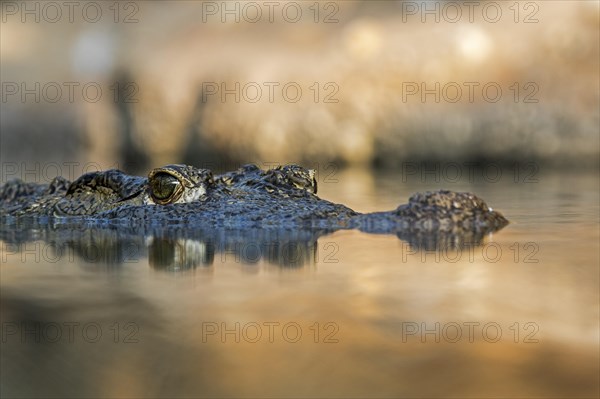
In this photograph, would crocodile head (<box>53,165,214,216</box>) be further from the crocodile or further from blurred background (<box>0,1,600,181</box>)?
blurred background (<box>0,1,600,181</box>)

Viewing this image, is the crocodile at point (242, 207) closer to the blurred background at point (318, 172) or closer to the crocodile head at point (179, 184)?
the crocodile head at point (179, 184)

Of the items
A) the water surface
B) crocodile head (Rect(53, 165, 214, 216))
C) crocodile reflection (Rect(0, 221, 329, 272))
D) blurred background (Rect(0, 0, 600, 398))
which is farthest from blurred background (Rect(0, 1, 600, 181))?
the water surface

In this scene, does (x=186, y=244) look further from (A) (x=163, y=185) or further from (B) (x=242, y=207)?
(A) (x=163, y=185)

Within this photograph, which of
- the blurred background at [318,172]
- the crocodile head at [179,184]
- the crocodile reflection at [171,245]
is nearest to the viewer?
the blurred background at [318,172]

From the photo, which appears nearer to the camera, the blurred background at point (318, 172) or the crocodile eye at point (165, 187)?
the blurred background at point (318, 172)

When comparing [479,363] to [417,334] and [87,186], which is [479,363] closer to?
[417,334]

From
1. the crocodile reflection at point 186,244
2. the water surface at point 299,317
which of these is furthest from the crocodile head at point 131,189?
the water surface at point 299,317

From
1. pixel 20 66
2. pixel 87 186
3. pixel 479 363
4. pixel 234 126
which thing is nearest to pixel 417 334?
pixel 479 363
